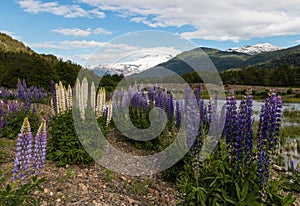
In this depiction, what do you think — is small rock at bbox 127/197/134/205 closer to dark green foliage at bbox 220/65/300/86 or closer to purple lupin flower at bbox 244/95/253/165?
purple lupin flower at bbox 244/95/253/165

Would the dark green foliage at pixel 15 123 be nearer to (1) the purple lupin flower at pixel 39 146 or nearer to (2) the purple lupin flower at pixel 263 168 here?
(1) the purple lupin flower at pixel 39 146

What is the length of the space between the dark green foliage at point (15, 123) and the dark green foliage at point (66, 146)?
240 centimetres

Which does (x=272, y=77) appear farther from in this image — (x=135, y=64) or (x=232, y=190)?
(x=232, y=190)

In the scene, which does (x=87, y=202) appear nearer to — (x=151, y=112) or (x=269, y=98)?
(x=269, y=98)

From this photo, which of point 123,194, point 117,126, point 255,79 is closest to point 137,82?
point 117,126

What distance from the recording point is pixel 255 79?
55125 mm

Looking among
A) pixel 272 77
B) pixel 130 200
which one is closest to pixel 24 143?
pixel 130 200

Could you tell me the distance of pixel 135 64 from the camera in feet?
25.5

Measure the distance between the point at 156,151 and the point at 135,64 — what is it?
2508mm

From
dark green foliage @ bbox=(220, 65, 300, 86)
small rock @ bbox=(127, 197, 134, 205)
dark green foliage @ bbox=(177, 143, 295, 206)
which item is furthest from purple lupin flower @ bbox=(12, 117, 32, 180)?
dark green foliage @ bbox=(220, 65, 300, 86)

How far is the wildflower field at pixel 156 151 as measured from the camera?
3604 millimetres

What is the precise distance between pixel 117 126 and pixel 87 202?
15.7 ft

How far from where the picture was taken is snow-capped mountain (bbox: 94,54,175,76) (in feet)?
24.4

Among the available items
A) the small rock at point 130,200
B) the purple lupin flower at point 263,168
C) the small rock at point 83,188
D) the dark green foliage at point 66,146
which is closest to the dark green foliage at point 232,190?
the purple lupin flower at point 263,168
